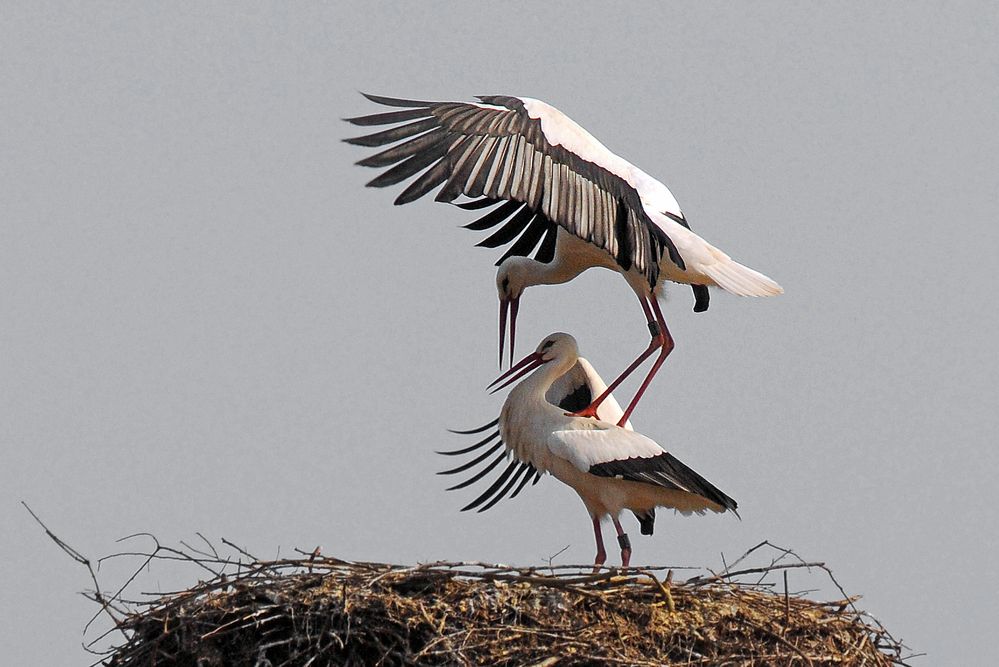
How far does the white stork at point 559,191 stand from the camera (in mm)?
8375

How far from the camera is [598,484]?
376 inches

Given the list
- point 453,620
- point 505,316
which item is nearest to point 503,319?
point 505,316

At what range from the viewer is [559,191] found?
8938mm

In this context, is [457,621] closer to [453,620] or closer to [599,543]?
[453,620]

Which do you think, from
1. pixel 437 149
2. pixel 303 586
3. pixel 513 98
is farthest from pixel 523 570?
pixel 513 98

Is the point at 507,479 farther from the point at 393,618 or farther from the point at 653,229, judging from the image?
the point at 393,618

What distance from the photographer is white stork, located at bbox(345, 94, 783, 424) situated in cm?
838

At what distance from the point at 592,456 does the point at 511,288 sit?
1.56 meters

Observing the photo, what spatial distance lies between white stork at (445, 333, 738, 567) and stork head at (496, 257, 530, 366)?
410 millimetres

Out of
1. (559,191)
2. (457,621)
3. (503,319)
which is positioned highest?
(559,191)

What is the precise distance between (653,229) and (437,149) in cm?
153

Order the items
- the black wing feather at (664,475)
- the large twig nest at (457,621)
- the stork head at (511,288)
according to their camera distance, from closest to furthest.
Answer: the large twig nest at (457,621)
the black wing feather at (664,475)
the stork head at (511,288)

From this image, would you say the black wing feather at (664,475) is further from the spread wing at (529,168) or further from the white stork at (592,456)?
the spread wing at (529,168)

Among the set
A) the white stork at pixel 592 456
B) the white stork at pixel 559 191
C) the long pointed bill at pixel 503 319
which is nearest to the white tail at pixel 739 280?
the white stork at pixel 559 191
